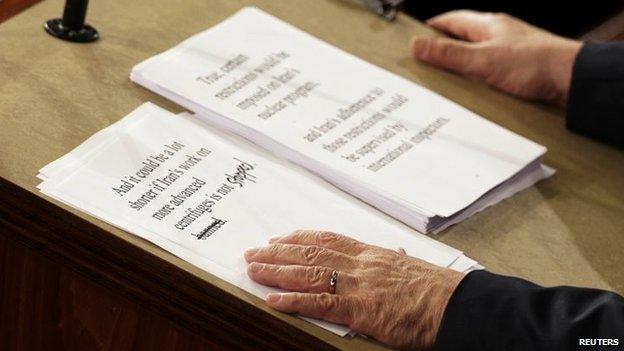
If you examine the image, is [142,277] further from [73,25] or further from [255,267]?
[73,25]

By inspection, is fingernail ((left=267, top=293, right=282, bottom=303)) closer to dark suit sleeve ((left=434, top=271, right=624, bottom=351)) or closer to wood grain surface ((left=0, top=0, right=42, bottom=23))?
dark suit sleeve ((left=434, top=271, right=624, bottom=351))

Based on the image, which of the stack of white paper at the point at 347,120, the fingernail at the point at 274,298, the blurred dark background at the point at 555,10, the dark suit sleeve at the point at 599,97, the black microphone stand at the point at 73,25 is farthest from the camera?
the blurred dark background at the point at 555,10

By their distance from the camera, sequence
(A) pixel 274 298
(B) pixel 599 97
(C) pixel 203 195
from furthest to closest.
Answer: (B) pixel 599 97 → (C) pixel 203 195 → (A) pixel 274 298

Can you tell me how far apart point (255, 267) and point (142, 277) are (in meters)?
0.13

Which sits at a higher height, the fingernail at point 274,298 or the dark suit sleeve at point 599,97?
the dark suit sleeve at point 599,97

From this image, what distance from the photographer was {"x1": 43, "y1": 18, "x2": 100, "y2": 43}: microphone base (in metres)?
1.69

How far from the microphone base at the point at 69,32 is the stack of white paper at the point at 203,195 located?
0.17 metres

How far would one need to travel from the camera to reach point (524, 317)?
136cm

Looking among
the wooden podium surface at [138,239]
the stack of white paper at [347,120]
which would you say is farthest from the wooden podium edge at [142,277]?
the stack of white paper at [347,120]

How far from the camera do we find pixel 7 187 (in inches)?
55.6

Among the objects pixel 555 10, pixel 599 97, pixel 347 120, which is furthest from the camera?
pixel 555 10

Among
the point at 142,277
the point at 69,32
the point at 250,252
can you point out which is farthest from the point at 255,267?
the point at 69,32

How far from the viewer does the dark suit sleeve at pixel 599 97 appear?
1.82 m

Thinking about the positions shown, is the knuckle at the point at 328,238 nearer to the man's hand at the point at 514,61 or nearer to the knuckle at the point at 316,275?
the knuckle at the point at 316,275
